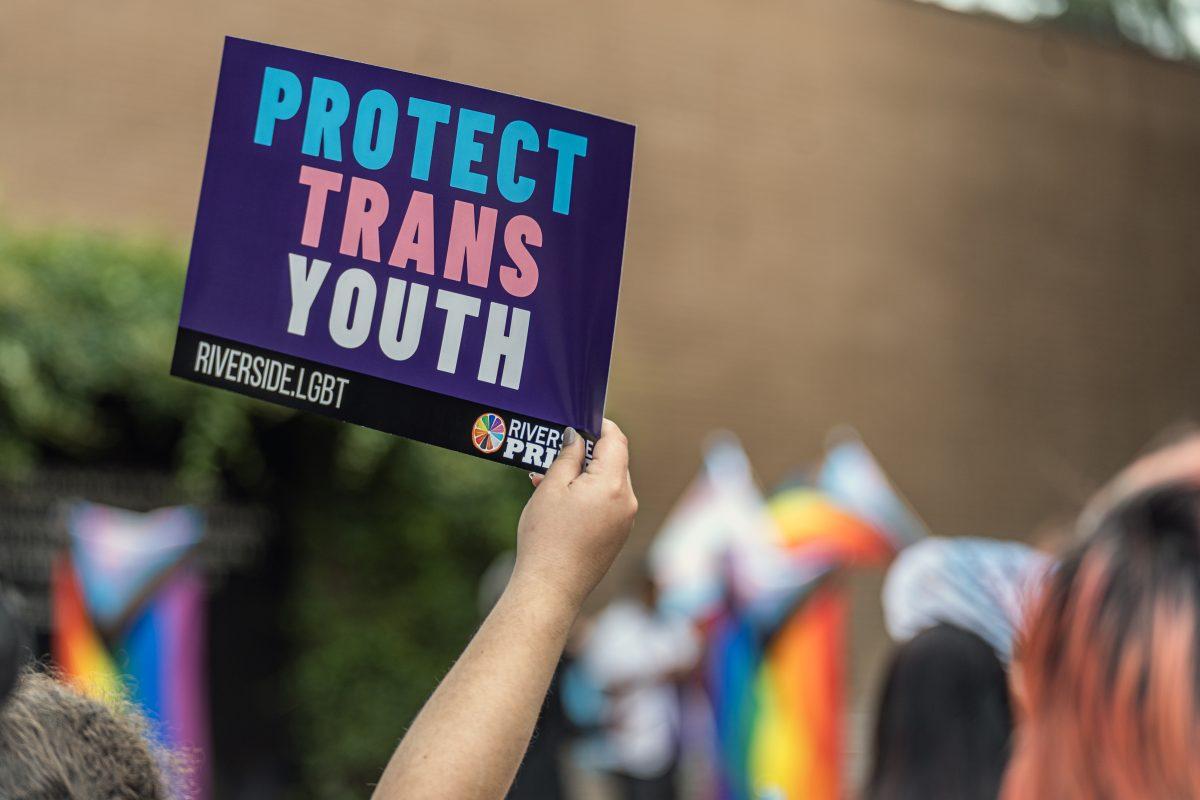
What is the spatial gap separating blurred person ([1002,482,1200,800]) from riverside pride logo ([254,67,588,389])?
662mm

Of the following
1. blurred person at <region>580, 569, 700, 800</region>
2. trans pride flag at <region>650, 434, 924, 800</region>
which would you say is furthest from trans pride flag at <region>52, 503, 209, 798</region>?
trans pride flag at <region>650, 434, 924, 800</region>

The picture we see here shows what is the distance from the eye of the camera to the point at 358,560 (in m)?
7.34

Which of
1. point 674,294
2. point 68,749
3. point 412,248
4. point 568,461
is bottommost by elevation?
point 68,749

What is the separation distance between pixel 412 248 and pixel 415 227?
0.02 m

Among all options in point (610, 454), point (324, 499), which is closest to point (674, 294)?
point (324, 499)

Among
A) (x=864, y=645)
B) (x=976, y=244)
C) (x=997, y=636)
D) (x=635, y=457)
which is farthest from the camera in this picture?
(x=976, y=244)

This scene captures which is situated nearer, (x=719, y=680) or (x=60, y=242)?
(x=60, y=242)

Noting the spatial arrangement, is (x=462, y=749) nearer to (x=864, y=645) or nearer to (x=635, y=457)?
(x=635, y=457)

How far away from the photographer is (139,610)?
6336 millimetres

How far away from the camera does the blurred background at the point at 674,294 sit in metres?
6.78

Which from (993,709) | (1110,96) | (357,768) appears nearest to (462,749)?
(993,709)

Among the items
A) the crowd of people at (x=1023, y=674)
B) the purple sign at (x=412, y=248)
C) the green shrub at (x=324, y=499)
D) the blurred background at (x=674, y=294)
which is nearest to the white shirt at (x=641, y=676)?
the blurred background at (x=674, y=294)

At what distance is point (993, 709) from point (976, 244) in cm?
823

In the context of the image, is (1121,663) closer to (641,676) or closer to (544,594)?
(544,594)
